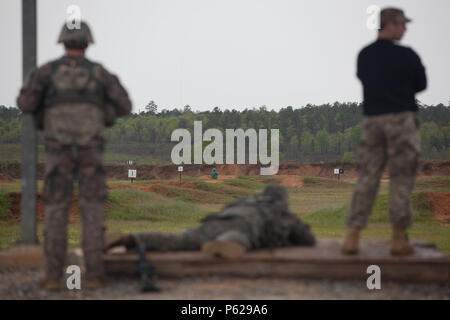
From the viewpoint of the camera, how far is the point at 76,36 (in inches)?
219

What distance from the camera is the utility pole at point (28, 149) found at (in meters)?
7.00

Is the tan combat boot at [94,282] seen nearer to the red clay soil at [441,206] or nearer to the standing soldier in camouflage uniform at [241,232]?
the standing soldier in camouflage uniform at [241,232]

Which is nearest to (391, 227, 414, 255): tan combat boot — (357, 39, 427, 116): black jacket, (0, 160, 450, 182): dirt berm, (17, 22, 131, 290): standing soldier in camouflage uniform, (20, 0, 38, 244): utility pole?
(357, 39, 427, 116): black jacket

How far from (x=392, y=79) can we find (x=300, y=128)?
107835 millimetres

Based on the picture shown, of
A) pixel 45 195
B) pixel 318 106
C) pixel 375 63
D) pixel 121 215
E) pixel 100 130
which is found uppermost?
pixel 318 106

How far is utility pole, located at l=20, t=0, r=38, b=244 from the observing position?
7004 millimetres

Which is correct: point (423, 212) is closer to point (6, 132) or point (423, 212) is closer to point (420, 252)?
point (420, 252)

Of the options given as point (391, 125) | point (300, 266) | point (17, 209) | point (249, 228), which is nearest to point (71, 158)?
point (249, 228)

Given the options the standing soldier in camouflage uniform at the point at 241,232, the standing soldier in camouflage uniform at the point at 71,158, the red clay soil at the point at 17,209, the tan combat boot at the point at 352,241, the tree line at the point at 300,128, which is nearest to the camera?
the standing soldier in camouflage uniform at the point at 71,158

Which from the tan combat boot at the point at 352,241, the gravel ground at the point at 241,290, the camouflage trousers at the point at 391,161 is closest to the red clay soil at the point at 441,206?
the tan combat boot at the point at 352,241

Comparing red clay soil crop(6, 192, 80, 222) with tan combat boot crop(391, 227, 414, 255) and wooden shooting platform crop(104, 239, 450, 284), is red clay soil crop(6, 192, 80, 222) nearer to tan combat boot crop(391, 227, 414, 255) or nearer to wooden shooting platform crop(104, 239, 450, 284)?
wooden shooting platform crop(104, 239, 450, 284)

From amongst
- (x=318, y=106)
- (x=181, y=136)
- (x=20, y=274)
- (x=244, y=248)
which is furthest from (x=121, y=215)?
(x=318, y=106)

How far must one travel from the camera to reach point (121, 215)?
18.3m

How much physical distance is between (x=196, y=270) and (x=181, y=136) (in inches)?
3896
